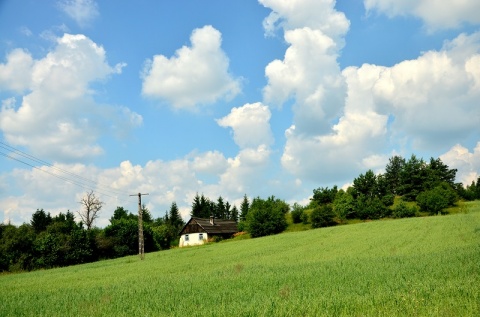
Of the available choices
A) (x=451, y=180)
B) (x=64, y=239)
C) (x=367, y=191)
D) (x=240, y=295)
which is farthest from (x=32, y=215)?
(x=451, y=180)

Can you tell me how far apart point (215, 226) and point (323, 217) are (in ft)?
102

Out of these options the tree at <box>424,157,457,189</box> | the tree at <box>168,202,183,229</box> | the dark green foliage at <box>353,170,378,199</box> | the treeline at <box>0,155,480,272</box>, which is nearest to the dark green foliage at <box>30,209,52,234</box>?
the treeline at <box>0,155,480,272</box>

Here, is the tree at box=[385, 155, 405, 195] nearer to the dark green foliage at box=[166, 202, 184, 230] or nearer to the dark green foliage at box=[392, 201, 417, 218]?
the dark green foliage at box=[392, 201, 417, 218]

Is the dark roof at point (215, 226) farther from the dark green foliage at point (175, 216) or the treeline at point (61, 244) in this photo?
the dark green foliage at point (175, 216)

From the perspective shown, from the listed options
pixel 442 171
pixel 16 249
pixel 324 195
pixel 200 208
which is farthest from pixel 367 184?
pixel 16 249

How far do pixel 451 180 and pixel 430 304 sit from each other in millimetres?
107890

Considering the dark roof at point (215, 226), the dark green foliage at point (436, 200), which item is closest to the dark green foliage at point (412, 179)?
the dark green foliage at point (436, 200)

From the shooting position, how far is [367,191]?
9069 centimetres

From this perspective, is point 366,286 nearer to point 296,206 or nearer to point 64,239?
point 64,239

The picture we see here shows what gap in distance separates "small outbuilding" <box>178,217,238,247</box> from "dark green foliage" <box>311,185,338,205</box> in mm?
23714

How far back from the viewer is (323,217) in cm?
7381

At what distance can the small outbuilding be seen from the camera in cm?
8775

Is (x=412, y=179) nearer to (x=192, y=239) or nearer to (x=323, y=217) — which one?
(x=323, y=217)

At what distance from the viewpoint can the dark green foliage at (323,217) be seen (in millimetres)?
73812
